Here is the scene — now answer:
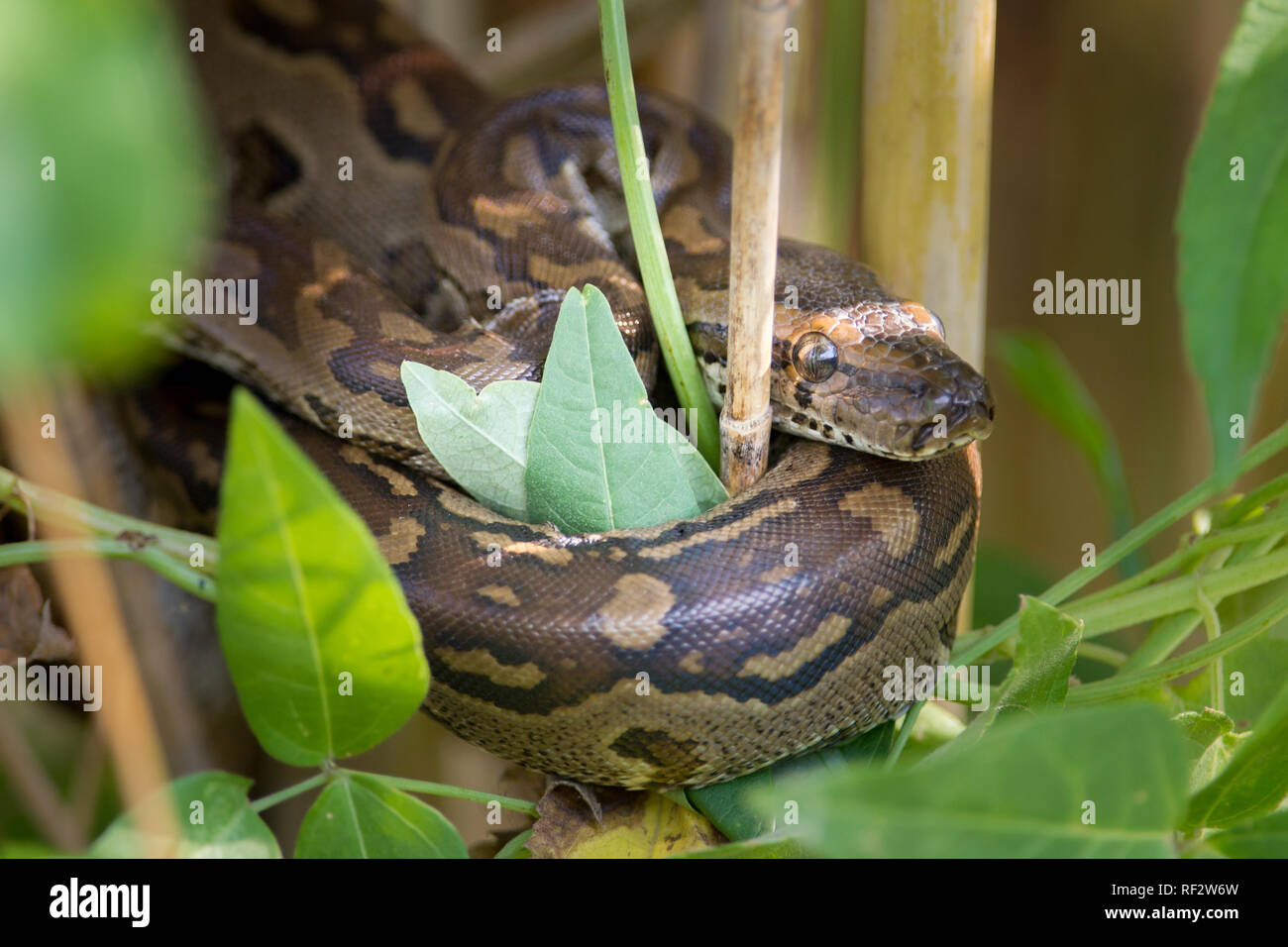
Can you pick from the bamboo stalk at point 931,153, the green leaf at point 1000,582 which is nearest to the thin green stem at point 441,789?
the bamboo stalk at point 931,153

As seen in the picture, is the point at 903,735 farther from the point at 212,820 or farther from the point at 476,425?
the point at 212,820

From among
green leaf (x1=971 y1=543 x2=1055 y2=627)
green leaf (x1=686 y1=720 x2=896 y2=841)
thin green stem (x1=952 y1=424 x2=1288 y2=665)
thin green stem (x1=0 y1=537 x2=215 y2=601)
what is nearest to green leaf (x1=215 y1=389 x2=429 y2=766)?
thin green stem (x1=0 y1=537 x2=215 y2=601)

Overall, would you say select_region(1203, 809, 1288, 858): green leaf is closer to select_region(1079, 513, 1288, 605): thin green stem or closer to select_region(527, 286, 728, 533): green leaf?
select_region(1079, 513, 1288, 605): thin green stem

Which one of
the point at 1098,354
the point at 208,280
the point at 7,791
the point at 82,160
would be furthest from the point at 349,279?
the point at 1098,354

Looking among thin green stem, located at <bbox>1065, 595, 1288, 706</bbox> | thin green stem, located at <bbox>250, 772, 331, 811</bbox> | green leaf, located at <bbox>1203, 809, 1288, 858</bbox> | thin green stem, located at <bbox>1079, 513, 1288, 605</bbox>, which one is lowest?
green leaf, located at <bbox>1203, 809, 1288, 858</bbox>

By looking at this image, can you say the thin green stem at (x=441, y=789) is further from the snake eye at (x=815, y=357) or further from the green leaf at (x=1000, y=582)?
the green leaf at (x=1000, y=582)

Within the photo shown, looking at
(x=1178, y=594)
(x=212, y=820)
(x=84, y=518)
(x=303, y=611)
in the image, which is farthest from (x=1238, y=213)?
(x=84, y=518)

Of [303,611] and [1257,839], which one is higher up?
[303,611]
